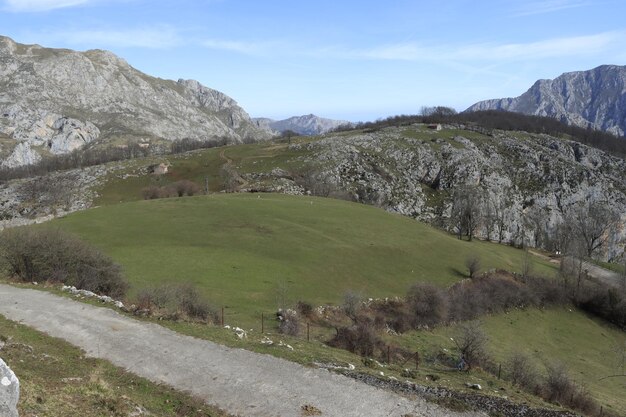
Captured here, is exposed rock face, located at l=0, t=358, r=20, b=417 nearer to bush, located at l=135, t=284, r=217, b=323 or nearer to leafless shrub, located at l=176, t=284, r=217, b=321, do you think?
bush, located at l=135, t=284, r=217, b=323

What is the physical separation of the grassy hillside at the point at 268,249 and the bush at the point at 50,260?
9.50 m

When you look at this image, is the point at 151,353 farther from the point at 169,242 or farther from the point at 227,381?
the point at 169,242

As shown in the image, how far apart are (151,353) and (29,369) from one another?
5623 mm

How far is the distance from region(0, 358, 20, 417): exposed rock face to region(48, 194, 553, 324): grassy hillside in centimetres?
3097

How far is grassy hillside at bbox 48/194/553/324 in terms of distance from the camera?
52.0 meters

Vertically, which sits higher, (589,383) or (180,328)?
(180,328)

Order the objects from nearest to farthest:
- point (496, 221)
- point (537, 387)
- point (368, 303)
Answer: point (537, 387) → point (368, 303) → point (496, 221)

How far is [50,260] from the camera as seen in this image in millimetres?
37281

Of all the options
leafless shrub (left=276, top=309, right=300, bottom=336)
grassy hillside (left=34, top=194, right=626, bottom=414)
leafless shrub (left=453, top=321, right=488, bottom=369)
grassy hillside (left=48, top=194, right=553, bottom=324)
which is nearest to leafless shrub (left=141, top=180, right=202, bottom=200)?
grassy hillside (left=48, top=194, right=553, bottom=324)

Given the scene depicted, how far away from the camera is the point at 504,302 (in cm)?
6562

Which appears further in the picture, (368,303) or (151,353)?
(368,303)

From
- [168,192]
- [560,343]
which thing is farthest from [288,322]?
[168,192]

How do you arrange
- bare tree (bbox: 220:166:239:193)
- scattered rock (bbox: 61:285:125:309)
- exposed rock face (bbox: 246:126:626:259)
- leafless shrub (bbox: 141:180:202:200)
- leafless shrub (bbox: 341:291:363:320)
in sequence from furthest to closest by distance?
exposed rock face (bbox: 246:126:626:259), bare tree (bbox: 220:166:239:193), leafless shrub (bbox: 141:180:202:200), leafless shrub (bbox: 341:291:363:320), scattered rock (bbox: 61:285:125:309)

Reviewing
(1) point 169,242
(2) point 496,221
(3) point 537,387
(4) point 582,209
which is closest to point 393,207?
(2) point 496,221
